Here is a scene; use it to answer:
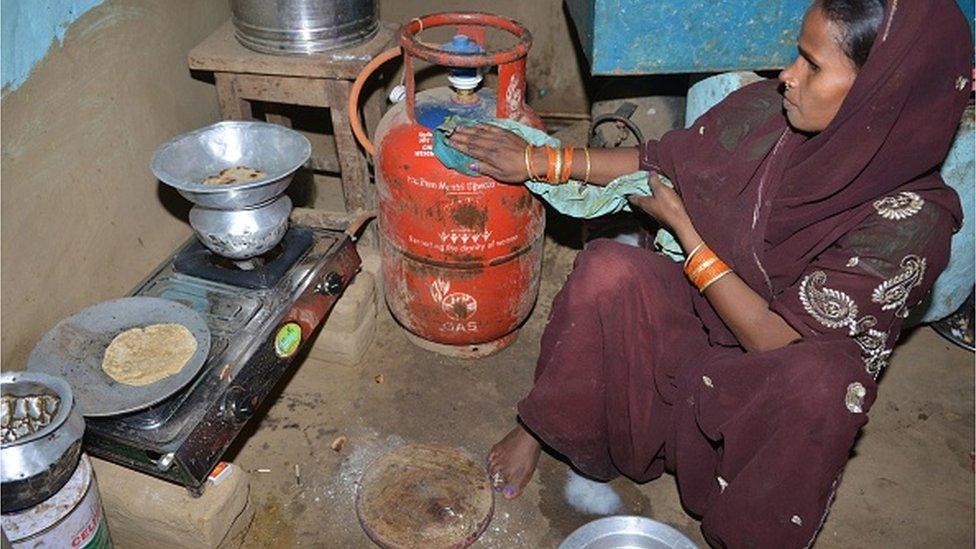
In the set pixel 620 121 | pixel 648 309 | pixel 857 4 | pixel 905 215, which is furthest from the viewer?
pixel 620 121

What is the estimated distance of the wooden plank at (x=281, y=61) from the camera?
8.74 ft

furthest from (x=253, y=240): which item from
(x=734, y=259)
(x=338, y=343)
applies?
(x=734, y=259)

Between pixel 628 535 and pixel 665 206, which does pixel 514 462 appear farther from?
pixel 665 206

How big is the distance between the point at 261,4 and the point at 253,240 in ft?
2.82

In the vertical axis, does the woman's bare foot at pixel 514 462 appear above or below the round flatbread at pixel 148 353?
below

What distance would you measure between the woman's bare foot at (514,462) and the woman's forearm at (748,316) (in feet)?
2.70

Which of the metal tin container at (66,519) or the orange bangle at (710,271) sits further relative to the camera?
the orange bangle at (710,271)

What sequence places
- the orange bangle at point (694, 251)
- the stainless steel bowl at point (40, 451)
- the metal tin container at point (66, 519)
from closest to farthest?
the stainless steel bowl at point (40, 451) < the metal tin container at point (66, 519) < the orange bangle at point (694, 251)

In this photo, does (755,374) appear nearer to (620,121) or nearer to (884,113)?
(884,113)

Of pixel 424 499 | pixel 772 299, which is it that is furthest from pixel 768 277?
pixel 424 499

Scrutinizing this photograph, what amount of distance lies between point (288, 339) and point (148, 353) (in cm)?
40

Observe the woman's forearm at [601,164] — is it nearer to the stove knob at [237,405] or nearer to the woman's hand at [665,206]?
the woman's hand at [665,206]

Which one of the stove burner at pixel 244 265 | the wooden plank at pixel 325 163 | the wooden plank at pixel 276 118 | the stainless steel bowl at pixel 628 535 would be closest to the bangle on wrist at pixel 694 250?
the stainless steel bowl at pixel 628 535

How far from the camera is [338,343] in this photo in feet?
9.52
